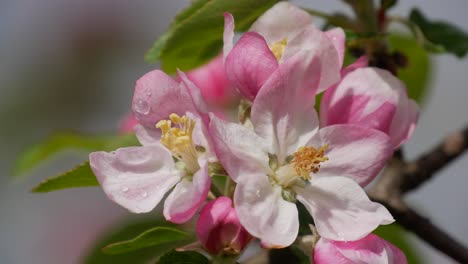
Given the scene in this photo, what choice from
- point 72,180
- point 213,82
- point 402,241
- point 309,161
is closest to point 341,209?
point 309,161

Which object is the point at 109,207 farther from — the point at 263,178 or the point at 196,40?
the point at 263,178

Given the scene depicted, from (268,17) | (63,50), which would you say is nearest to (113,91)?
(63,50)

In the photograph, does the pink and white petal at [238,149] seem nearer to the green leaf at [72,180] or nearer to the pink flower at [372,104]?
the pink flower at [372,104]

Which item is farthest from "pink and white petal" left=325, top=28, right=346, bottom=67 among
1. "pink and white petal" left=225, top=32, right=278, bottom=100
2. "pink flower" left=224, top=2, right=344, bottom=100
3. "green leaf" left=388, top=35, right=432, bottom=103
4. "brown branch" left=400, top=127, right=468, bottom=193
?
"green leaf" left=388, top=35, right=432, bottom=103

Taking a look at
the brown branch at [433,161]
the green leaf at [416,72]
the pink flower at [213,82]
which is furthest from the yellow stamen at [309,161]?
the green leaf at [416,72]

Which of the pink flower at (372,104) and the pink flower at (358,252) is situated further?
the pink flower at (372,104)

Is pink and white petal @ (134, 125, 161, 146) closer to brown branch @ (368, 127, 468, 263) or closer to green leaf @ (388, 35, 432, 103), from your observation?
brown branch @ (368, 127, 468, 263)
